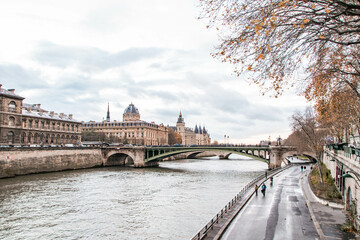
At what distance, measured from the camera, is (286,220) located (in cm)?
1909

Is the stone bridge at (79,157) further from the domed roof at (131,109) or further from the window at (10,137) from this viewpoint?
the domed roof at (131,109)

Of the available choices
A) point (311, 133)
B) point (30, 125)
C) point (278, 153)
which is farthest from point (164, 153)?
point (311, 133)

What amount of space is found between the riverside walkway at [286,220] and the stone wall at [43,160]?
38.7 m

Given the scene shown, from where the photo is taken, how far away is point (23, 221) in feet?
69.7

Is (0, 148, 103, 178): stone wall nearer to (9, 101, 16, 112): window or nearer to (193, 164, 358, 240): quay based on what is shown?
(9, 101, 16, 112): window

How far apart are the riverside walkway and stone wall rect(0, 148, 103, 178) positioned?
38.7 meters

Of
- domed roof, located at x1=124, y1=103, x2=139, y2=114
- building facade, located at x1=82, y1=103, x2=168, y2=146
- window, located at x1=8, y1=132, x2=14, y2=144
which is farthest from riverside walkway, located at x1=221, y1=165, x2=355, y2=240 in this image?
domed roof, located at x1=124, y1=103, x2=139, y2=114

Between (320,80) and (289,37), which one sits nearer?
(289,37)

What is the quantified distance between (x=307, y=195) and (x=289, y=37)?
22930 millimetres

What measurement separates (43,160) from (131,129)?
9061cm

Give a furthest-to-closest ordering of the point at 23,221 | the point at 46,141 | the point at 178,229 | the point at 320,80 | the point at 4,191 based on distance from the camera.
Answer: the point at 46,141, the point at 4,191, the point at 23,221, the point at 178,229, the point at 320,80

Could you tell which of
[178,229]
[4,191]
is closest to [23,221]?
[178,229]

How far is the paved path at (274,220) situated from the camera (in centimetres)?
1598

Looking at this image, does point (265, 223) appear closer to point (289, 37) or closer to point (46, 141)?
point (289, 37)
